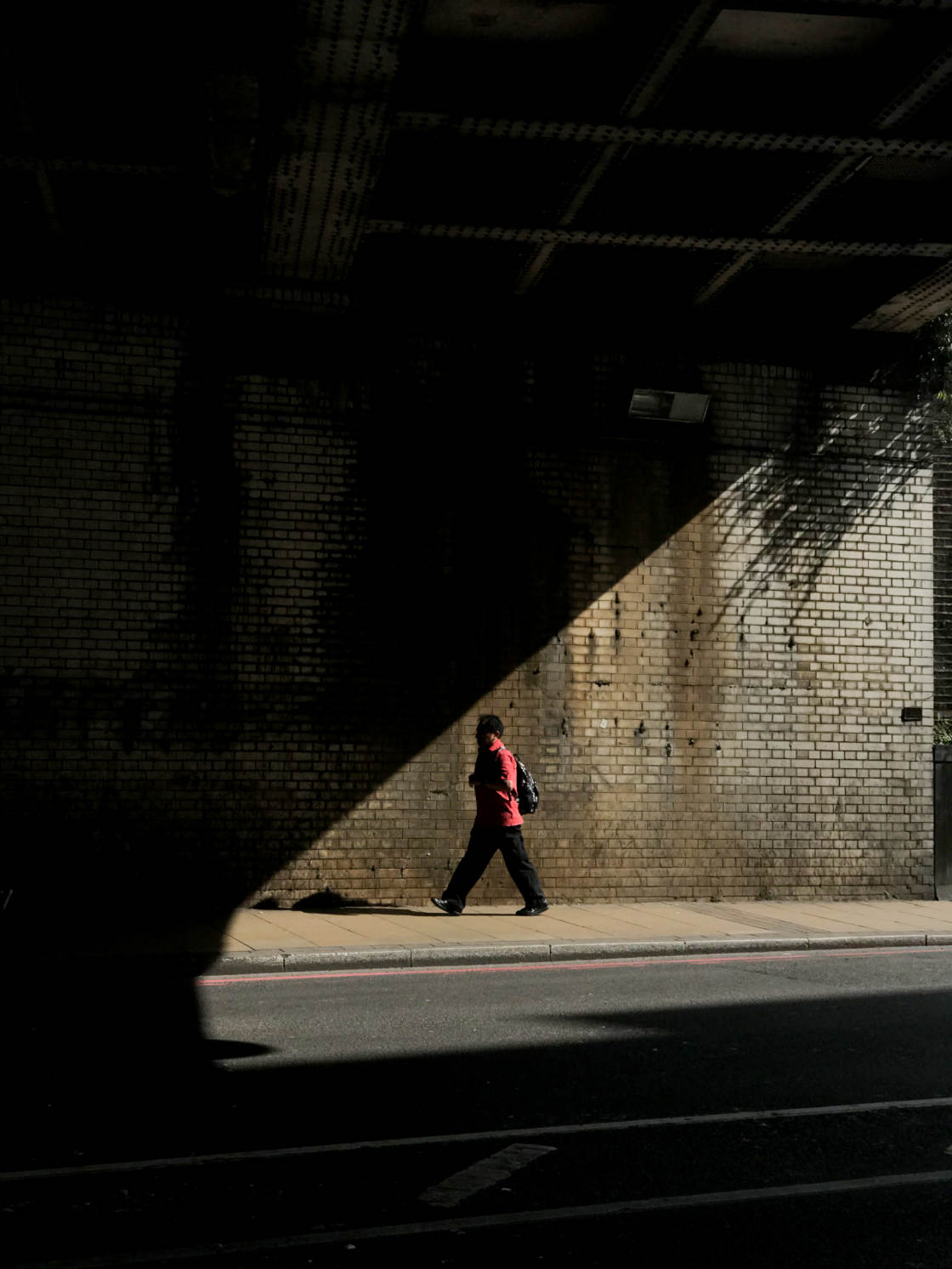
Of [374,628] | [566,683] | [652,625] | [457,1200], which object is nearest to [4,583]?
[374,628]

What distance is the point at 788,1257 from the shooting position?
3.99 metres

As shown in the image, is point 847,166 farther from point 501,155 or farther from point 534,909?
point 534,909

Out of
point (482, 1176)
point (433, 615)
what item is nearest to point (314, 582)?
point (433, 615)

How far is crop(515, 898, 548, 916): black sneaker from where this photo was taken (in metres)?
12.1

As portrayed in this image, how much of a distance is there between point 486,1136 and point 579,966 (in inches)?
193

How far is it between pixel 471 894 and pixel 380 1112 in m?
7.48

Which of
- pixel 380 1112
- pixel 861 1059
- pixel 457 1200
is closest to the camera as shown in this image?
pixel 457 1200

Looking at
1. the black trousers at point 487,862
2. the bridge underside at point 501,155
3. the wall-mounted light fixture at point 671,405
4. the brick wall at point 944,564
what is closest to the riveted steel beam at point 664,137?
the bridge underside at point 501,155

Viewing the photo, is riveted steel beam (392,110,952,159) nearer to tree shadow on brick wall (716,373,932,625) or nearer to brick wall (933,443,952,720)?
tree shadow on brick wall (716,373,932,625)

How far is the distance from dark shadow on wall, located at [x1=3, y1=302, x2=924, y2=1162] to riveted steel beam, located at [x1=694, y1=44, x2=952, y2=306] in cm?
128

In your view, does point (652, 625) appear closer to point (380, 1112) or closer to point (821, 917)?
point (821, 917)

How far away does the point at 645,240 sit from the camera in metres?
11.5

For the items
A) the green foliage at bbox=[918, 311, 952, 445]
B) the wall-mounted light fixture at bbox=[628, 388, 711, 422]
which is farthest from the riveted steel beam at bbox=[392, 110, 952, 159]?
the green foliage at bbox=[918, 311, 952, 445]

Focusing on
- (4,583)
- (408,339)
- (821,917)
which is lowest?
(821,917)
